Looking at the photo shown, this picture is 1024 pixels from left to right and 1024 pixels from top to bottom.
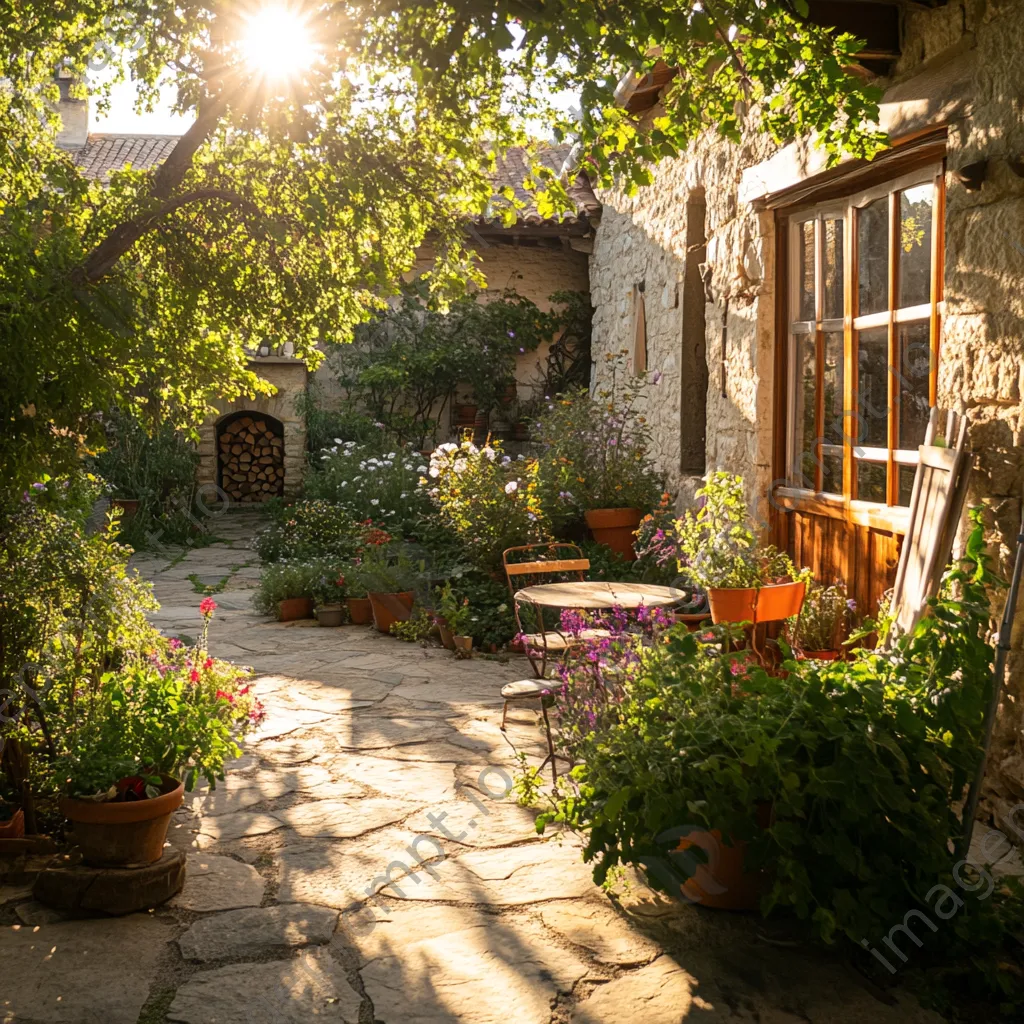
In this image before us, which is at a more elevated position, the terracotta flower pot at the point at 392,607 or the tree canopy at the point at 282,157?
the tree canopy at the point at 282,157

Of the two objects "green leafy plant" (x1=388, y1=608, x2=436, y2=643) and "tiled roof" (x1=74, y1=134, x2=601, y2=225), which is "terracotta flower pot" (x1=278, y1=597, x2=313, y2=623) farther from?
"tiled roof" (x1=74, y1=134, x2=601, y2=225)

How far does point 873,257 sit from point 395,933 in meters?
3.62

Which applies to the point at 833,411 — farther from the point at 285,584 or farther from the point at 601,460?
the point at 285,584

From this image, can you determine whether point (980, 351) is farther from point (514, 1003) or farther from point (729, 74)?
point (514, 1003)

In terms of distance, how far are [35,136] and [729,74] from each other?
8.60 feet

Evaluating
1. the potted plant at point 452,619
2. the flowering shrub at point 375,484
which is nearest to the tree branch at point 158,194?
the potted plant at point 452,619

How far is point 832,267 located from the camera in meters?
5.23

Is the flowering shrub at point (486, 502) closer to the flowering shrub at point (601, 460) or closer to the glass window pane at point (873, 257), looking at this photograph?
the flowering shrub at point (601, 460)

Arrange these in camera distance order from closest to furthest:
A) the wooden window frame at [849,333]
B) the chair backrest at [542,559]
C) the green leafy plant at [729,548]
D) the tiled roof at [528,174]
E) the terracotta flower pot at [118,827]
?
1. the terracotta flower pot at [118,827]
2. the wooden window frame at [849,333]
3. the green leafy plant at [729,548]
4. the chair backrest at [542,559]
5. the tiled roof at [528,174]

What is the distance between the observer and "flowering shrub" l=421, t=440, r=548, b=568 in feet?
25.3

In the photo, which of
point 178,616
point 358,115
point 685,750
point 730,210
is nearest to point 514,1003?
point 685,750

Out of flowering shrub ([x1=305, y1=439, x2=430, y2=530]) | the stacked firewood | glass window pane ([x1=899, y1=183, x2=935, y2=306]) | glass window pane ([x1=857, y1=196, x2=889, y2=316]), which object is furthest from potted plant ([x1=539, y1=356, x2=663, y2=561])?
the stacked firewood

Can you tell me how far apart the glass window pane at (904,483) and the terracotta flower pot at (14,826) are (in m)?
3.71

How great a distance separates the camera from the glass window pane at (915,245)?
4414 millimetres
